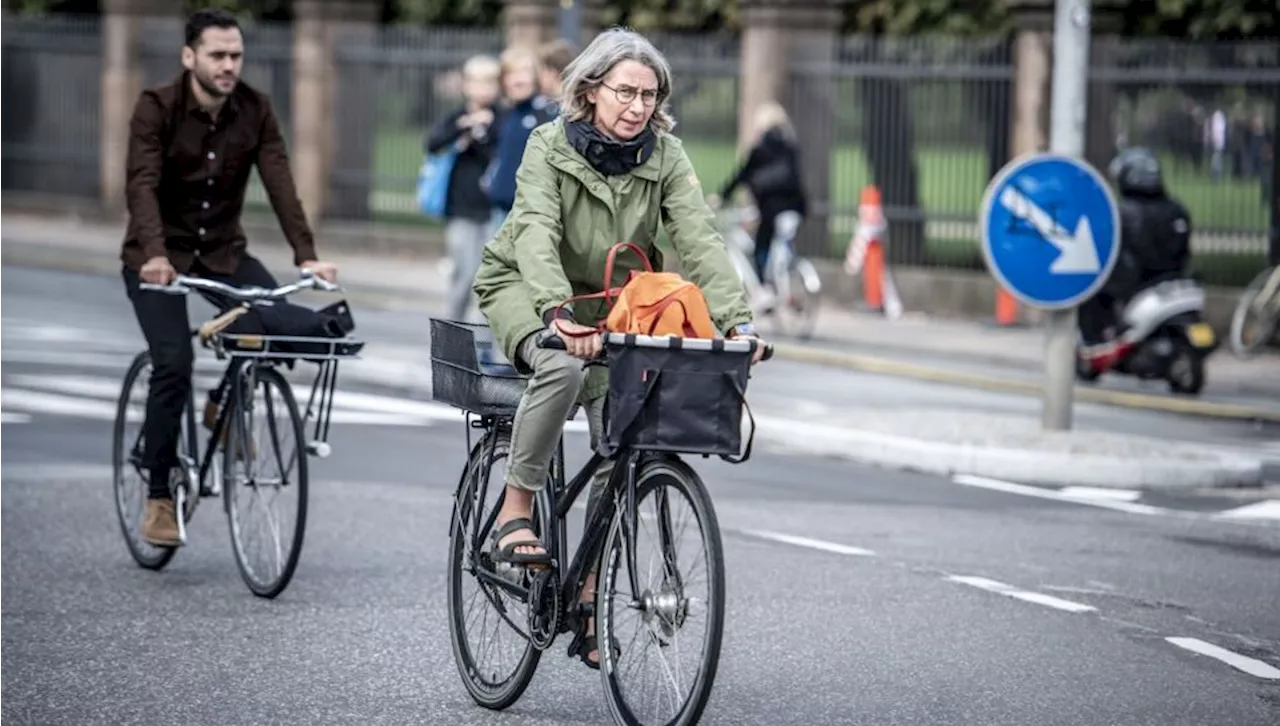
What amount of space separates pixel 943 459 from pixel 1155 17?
1419cm

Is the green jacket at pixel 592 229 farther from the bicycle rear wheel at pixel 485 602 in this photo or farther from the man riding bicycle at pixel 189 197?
the man riding bicycle at pixel 189 197

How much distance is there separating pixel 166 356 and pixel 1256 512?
5072mm

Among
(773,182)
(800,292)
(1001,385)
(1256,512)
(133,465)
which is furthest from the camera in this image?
(773,182)

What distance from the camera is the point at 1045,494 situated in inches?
445

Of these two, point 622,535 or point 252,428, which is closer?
point 622,535

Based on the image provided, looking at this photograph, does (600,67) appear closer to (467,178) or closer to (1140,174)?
(467,178)

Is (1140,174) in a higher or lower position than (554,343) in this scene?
higher

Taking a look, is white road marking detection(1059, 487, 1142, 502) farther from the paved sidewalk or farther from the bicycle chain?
the bicycle chain

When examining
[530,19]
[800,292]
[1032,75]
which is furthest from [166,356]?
[530,19]

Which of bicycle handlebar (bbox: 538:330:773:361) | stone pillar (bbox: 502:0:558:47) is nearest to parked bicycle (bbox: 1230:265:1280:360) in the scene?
stone pillar (bbox: 502:0:558:47)

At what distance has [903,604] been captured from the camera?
8.31 metres

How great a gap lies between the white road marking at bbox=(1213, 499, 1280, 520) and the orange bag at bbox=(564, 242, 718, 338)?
5421mm

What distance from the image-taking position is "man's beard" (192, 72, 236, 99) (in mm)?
8375

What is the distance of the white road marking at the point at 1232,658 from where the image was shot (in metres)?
7.34
